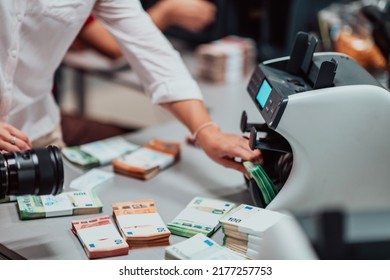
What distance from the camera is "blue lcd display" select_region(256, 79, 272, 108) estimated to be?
121cm

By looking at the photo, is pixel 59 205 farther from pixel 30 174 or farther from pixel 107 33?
pixel 107 33

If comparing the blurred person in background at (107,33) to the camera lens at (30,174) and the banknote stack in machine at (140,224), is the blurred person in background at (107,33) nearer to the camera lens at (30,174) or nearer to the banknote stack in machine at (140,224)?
the banknote stack in machine at (140,224)

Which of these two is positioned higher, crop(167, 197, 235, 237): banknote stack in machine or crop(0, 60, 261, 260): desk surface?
crop(167, 197, 235, 237): banknote stack in machine

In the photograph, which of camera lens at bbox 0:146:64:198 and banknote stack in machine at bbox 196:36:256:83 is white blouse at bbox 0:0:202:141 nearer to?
camera lens at bbox 0:146:64:198

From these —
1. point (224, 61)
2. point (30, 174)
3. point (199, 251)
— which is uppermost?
point (30, 174)

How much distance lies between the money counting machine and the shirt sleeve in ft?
0.93

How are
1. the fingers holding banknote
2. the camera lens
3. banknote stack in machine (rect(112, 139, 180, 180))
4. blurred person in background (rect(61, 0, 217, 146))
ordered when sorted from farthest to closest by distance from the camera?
blurred person in background (rect(61, 0, 217, 146))
banknote stack in machine (rect(112, 139, 180, 180))
the fingers holding banknote
the camera lens

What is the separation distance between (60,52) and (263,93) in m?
0.51

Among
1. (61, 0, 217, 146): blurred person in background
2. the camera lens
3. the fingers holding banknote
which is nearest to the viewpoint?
the camera lens

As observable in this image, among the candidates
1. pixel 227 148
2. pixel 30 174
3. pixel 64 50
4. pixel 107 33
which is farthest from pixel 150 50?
pixel 107 33

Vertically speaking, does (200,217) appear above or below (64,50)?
below

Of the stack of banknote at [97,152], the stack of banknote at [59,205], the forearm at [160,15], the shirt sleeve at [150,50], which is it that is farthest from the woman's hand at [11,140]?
the forearm at [160,15]

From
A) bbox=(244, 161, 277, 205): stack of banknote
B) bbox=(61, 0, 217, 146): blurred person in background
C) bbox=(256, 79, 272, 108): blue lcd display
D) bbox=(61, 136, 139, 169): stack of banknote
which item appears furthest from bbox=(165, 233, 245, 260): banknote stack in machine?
bbox=(61, 0, 217, 146): blurred person in background

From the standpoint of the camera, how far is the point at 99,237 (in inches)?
43.7
